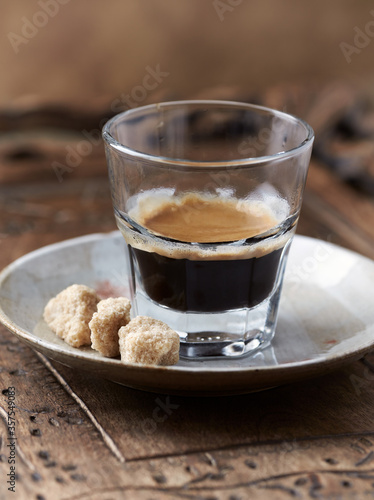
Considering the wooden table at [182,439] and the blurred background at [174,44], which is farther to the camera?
the blurred background at [174,44]

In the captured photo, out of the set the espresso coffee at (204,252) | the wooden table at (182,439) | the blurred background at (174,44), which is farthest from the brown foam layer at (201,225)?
the blurred background at (174,44)

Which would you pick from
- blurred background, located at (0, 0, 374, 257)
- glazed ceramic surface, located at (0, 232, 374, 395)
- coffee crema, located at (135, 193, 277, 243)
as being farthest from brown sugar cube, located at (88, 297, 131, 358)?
blurred background, located at (0, 0, 374, 257)

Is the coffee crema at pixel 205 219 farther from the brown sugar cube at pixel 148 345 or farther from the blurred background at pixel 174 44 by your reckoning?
the blurred background at pixel 174 44

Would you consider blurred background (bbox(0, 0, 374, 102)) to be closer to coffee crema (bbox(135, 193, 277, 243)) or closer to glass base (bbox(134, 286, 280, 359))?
coffee crema (bbox(135, 193, 277, 243))

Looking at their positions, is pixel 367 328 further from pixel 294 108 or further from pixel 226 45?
pixel 226 45

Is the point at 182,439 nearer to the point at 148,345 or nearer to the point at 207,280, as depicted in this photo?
the point at 148,345

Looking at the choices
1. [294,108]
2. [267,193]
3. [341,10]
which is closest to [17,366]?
[267,193]
